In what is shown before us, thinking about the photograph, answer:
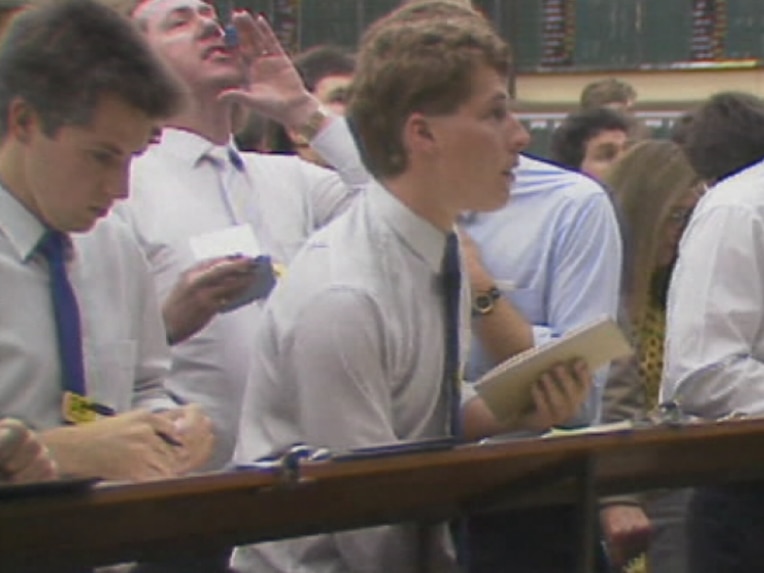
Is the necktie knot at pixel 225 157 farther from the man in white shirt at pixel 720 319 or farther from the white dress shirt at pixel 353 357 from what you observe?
the man in white shirt at pixel 720 319

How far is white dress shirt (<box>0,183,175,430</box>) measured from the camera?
6.76 feet

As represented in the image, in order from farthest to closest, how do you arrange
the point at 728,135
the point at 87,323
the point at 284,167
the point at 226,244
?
1. the point at 728,135
2. the point at 284,167
3. the point at 226,244
4. the point at 87,323

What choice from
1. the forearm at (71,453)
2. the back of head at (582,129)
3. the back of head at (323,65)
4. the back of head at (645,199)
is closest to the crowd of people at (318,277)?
the forearm at (71,453)

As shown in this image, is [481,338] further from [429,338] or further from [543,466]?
[543,466]

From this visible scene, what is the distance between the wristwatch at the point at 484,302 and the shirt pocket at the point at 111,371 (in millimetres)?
683

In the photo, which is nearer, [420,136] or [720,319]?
[420,136]

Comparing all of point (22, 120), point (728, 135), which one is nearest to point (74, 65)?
point (22, 120)

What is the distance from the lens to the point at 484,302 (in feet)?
8.91

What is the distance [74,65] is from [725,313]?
1228mm

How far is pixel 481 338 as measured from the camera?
2770 millimetres

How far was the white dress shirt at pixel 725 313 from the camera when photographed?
270cm

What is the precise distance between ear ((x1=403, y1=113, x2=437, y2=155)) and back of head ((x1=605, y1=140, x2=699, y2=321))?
1.31m

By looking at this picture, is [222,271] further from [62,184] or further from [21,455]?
[21,455]

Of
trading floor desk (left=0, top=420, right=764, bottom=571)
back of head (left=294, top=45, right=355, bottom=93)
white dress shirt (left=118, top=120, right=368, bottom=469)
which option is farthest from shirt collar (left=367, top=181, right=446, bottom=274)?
back of head (left=294, top=45, right=355, bottom=93)
